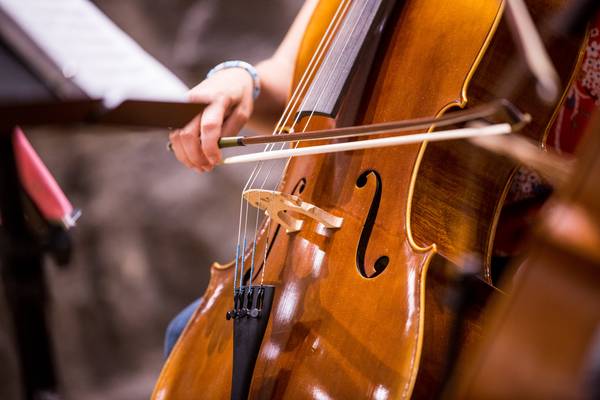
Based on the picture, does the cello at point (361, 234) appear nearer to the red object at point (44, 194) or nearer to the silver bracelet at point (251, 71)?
the silver bracelet at point (251, 71)

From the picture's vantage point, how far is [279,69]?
1.02 metres

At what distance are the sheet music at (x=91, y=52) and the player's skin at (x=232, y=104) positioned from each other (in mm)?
126

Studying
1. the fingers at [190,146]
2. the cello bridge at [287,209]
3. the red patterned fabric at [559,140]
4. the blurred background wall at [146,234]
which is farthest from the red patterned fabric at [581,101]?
the blurred background wall at [146,234]

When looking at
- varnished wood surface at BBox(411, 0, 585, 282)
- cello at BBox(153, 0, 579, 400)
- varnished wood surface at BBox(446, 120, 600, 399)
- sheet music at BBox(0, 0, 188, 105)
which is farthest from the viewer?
varnished wood surface at BBox(411, 0, 585, 282)

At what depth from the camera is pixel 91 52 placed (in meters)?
0.53

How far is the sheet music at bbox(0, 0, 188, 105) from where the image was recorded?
50cm

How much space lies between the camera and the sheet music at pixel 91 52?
19.6 inches

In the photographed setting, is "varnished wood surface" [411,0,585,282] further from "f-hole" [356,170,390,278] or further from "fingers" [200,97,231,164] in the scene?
"fingers" [200,97,231,164]

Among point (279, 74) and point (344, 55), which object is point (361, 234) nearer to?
point (344, 55)

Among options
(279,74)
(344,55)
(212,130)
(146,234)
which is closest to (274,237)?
(212,130)

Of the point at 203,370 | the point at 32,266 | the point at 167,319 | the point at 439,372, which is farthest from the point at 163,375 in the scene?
the point at 167,319

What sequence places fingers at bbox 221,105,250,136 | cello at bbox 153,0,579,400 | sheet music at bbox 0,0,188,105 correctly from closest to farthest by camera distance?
sheet music at bbox 0,0,188,105 < cello at bbox 153,0,579,400 < fingers at bbox 221,105,250,136

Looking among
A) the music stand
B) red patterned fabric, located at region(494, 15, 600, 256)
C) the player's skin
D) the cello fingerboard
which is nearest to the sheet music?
the music stand

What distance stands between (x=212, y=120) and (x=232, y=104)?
0.30 ft
